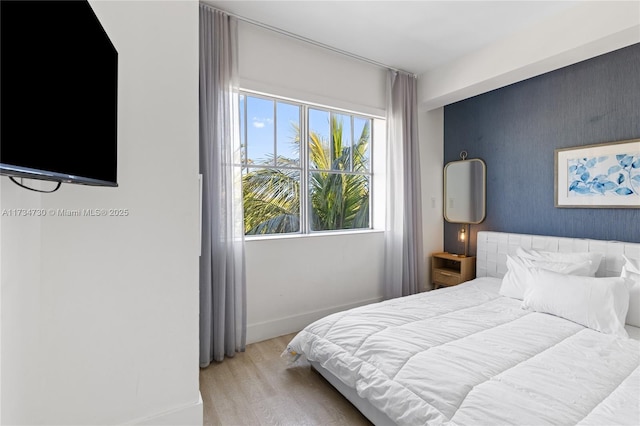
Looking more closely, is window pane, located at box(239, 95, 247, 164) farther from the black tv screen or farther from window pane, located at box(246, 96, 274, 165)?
the black tv screen

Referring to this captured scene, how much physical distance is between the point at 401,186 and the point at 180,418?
2.93 meters

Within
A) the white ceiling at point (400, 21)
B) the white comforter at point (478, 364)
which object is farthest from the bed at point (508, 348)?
the white ceiling at point (400, 21)

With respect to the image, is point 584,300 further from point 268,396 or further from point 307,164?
point 307,164

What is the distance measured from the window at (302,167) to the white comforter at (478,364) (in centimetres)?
126

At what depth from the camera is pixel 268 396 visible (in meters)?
1.99

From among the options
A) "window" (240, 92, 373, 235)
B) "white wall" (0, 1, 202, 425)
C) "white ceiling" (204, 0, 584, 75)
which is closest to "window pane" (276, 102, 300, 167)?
"window" (240, 92, 373, 235)

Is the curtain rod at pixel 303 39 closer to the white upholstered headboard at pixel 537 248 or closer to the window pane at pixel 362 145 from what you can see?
the window pane at pixel 362 145

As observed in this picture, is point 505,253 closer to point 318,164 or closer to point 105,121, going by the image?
point 318,164

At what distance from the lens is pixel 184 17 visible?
1.63m

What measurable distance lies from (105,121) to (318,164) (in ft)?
7.57

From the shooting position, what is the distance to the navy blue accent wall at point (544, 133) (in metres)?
2.65

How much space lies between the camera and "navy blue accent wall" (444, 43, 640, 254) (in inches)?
104

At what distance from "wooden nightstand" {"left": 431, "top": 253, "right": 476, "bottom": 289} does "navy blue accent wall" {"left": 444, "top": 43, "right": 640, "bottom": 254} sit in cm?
22

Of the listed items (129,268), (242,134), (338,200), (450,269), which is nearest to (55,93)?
(129,268)
